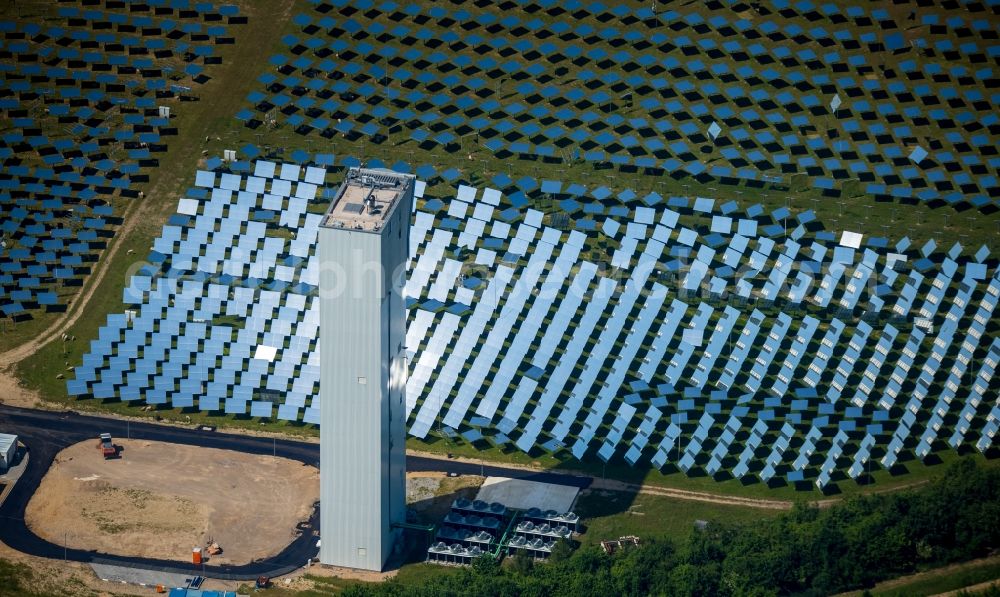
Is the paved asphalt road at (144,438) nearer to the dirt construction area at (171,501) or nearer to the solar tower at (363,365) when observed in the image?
the dirt construction area at (171,501)

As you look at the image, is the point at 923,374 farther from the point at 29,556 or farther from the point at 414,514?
the point at 29,556

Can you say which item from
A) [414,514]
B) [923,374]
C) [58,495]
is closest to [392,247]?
[414,514]

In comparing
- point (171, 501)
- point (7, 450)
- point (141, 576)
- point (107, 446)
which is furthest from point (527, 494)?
point (7, 450)

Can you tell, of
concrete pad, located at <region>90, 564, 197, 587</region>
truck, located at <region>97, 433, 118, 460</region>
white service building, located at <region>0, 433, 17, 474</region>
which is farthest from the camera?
truck, located at <region>97, 433, 118, 460</region>

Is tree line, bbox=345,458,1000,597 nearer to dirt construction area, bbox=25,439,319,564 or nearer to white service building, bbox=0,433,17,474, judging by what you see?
dirt construction area, bbox=25,439,319,564

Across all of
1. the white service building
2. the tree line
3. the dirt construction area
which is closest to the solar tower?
the tree line

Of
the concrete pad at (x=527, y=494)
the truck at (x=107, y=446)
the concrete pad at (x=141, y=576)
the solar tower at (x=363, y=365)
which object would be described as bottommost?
the concrete pad at (x=527, y=494)

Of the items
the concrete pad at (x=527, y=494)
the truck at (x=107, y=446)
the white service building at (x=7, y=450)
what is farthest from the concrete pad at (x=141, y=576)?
the concrete pad at (x=527, y=494)
